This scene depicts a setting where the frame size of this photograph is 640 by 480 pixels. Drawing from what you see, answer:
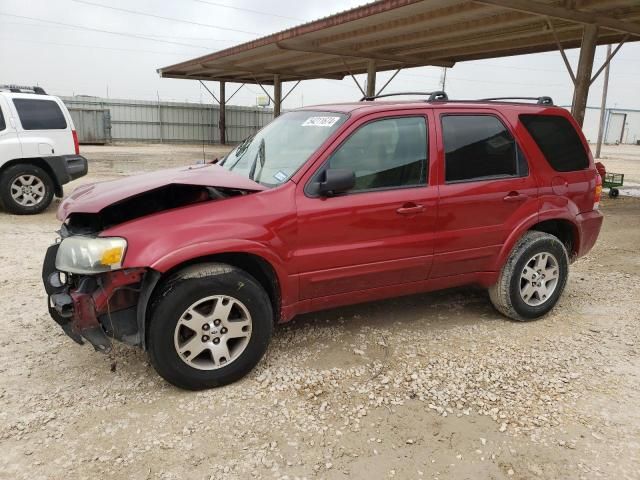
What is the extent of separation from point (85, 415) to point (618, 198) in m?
12.1

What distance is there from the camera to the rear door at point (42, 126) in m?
8.21

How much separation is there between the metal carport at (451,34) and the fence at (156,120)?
1033cm

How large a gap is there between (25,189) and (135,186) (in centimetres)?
631

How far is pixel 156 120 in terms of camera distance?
2888 cm

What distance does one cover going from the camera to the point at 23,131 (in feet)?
27.0

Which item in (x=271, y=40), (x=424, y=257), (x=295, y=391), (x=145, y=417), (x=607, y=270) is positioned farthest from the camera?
(x=271, y=40)

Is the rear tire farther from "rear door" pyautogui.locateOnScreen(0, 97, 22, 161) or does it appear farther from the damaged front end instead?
the damaged front end

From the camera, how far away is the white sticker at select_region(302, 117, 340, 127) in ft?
11.7

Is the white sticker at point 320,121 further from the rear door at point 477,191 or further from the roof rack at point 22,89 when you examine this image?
the roof rack at point 22,89

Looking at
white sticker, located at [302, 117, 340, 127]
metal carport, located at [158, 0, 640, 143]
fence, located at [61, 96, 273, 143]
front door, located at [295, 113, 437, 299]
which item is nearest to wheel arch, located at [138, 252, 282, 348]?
front door, located at [295, 113, 437, 299]

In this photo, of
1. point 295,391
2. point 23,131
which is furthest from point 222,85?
point 295,391

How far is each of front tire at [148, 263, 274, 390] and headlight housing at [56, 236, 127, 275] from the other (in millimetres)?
323

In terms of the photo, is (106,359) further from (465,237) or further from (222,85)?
(222,85)

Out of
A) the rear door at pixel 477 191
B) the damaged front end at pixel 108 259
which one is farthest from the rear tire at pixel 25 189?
the rear door at pixel 477 191
